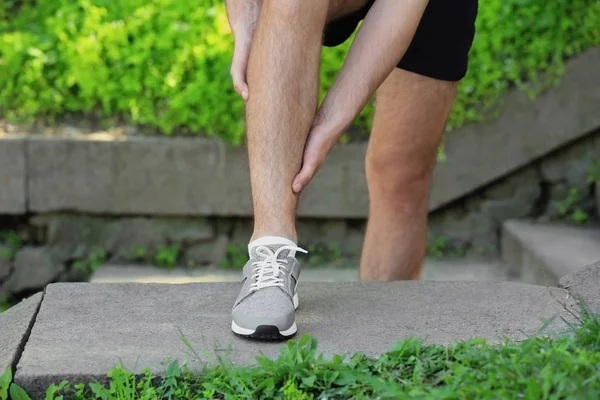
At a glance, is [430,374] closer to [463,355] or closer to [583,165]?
[463,355]

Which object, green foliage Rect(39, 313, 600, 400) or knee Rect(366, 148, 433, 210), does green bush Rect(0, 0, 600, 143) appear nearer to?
knee Rect(366, 148, 433, 210)

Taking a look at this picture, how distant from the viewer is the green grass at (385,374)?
185 cm

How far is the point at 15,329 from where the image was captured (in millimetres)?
2361

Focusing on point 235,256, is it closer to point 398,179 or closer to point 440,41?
point 398,179

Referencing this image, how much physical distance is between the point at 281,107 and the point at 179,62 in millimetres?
2397

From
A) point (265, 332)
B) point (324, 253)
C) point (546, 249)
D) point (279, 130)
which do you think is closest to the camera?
point (265, 332)

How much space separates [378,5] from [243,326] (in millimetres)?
839

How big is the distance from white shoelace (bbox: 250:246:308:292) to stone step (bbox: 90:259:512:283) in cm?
222

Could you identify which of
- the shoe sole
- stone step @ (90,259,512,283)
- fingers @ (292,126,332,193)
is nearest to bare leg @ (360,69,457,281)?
fingers @ (292,126,332,193)

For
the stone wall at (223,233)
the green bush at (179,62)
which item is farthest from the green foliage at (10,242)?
the green bush at (179,62)

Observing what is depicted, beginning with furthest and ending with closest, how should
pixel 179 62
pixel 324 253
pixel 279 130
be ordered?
1. pixel 324 253
2. pixel 179 62
3. pixel 279 130

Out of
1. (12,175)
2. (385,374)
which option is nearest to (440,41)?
(385,374)

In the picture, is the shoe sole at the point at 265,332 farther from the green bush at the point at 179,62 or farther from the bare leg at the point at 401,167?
the green bush at the point at 179,62

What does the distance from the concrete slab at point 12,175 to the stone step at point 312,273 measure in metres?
0.49
